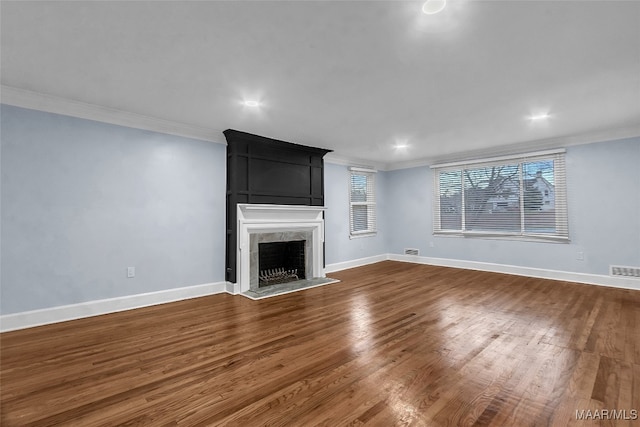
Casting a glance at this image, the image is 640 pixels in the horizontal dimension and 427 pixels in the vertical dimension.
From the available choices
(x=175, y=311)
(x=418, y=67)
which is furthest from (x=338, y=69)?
(x=175, y=311)

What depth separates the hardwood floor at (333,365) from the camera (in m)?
1.63

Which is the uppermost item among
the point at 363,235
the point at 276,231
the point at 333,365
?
the point at 276,231

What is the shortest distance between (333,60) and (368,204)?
4701 mm

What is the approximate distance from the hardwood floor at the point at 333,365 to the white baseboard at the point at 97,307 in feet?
0.43

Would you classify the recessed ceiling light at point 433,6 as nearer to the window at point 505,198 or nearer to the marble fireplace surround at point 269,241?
the marble fireplace surround at point 269,241

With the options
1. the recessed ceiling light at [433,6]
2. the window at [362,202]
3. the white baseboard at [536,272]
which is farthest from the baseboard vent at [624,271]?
the recessed ceiling light at [433,6]

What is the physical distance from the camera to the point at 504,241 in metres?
5.49

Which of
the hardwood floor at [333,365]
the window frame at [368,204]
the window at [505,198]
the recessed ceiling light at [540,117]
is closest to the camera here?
the hardwood floor at [333,365]

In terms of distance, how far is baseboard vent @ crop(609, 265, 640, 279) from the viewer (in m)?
4.22

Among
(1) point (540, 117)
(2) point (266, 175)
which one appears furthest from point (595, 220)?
(2) point (266, 175)

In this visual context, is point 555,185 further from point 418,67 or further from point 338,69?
point 338,69

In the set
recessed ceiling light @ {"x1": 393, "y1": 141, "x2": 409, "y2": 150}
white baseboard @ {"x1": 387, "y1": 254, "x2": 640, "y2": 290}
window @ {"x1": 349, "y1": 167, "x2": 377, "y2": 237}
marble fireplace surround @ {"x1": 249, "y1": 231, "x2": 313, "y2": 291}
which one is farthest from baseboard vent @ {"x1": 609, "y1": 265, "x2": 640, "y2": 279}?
marble fireplace surround @ {"x1": 249, "y1": 231, "x2": 313, "y2": 291}

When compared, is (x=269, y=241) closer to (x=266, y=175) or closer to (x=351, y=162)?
(x=266, y=175)

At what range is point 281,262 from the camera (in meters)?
5.32
